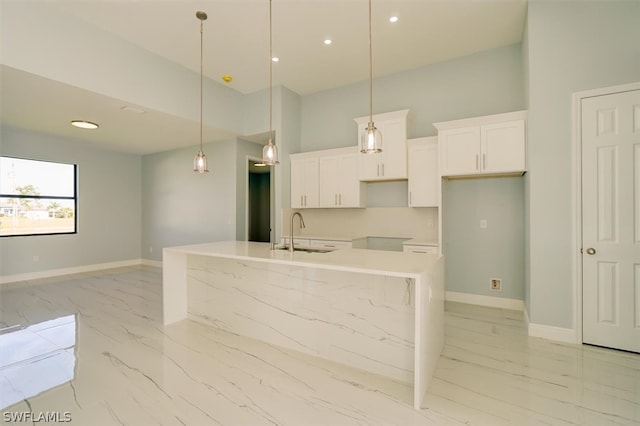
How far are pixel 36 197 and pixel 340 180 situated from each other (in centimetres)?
578

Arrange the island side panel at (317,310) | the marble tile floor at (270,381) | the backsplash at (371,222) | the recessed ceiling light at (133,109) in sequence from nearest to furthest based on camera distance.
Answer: the marble tile floor at (270,381)
the island side panel at (317,310)
the recessed ceiling light at (133,109)
the backsplash at (371,222)

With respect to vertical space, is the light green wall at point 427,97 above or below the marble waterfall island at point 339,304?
above

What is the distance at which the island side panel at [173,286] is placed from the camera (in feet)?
10.7

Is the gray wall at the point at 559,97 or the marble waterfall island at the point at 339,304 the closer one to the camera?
the marble waterfall island at the point at 339,304

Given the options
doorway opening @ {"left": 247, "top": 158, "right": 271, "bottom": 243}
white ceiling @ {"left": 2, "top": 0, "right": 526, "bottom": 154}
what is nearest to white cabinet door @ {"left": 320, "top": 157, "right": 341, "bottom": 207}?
white ceiling @ {"left": 2, "top": 0, "right": 526, "bottom": 154}

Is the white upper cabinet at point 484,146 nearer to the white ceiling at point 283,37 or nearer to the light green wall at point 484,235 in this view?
the light green wall at point 484,235

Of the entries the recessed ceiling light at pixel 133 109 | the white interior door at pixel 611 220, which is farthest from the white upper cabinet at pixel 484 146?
the recessed ceiling light at pixel 133 109

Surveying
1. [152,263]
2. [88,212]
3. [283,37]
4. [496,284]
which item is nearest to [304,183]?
[283,37]

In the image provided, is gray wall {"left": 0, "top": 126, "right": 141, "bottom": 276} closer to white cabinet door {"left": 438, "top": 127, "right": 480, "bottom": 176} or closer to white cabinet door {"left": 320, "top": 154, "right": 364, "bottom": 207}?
white cabinet door {"left": 320, "top": 154, "right": 364, "bottom": 207}

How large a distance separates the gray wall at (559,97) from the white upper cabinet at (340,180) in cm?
217

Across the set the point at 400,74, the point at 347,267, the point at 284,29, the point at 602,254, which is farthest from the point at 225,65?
the point at 602,254

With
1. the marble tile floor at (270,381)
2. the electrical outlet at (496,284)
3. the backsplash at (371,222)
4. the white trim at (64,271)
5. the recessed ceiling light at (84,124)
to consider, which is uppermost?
the recessed ceiling light at (84,124)

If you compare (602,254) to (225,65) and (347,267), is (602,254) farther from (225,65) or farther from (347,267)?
(225,65)

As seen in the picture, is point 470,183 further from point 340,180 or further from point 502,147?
point 340,180
